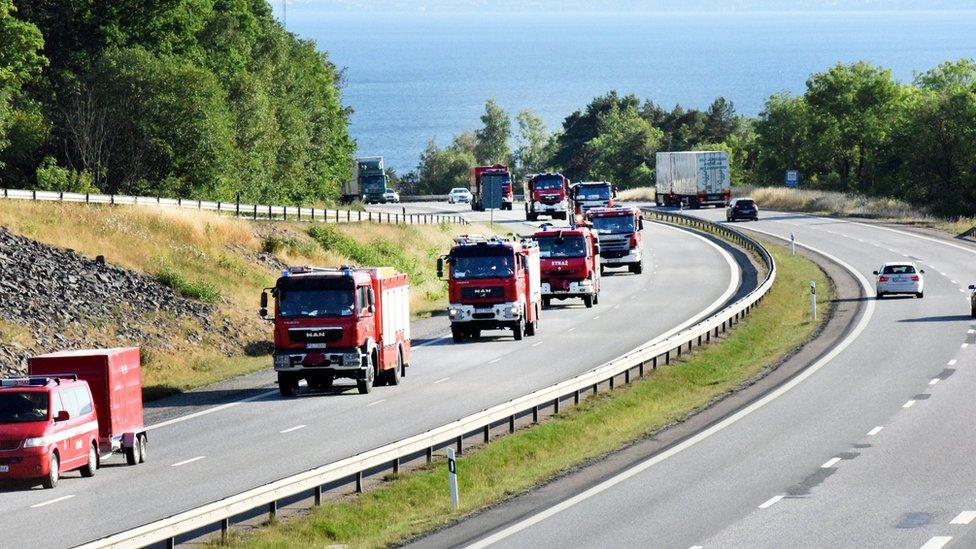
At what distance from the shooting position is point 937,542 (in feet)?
56.9

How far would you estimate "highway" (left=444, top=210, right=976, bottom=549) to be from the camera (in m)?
18.4

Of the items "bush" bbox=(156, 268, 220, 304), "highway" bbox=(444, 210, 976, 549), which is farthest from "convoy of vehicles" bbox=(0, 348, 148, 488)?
"bush" bbox=(156, 268, 220, 304)

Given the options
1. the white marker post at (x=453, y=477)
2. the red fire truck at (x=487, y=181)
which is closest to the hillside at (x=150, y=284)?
the white marker post at (x=453, y=477)

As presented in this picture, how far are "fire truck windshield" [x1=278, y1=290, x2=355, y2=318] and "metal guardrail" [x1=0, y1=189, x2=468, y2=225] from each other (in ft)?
69.3

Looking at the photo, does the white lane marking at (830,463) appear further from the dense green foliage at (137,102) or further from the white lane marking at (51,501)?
the dense green foliage at (137,102)

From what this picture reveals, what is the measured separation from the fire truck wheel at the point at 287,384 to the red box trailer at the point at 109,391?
8.01 m

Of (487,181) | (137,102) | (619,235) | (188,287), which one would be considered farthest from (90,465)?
(487,181)

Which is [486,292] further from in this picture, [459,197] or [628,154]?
[628,154]

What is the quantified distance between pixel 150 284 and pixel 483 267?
10664mm

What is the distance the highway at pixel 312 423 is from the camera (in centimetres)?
2173

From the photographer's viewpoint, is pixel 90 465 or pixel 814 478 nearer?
pixel 814 478

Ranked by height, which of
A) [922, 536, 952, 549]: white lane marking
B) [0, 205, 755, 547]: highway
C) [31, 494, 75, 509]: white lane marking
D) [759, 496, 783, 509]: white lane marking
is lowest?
[0, 205, 755, 547]: highway

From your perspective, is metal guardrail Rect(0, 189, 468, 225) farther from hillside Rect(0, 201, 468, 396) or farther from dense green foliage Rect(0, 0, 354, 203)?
dense green foliage Rect(0, 0, 354, 203)

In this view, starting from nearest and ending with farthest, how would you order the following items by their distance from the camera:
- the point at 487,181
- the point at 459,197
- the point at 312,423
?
the point at 312,423
the point at 487,181
the point at 459,197
